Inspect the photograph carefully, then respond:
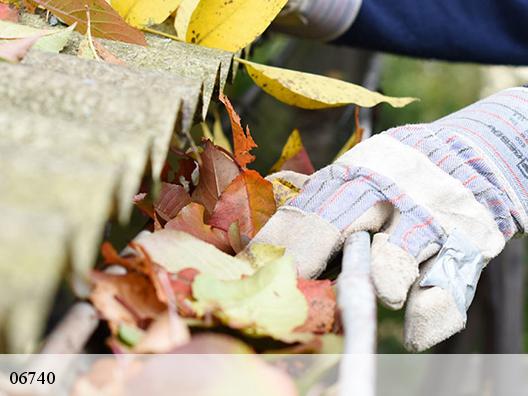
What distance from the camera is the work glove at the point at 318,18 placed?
1.32 m

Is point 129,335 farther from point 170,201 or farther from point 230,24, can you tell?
point 230,24

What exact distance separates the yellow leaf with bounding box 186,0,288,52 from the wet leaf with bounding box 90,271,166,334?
0.43 metres

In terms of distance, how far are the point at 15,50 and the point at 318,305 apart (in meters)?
0.31

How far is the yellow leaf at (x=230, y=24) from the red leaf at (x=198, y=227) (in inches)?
11.0

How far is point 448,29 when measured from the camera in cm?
144

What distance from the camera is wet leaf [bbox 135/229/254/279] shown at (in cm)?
52

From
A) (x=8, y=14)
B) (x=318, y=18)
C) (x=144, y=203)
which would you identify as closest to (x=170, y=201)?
(x=144, y=203)

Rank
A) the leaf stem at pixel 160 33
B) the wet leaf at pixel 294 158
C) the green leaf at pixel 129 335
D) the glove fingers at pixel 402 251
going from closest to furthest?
the green leaf at pixel 129 335 < the glove fingers at pixel 402 251 < the leaf stem at pixel 160 33 < the wet leaf at pixel 294 158

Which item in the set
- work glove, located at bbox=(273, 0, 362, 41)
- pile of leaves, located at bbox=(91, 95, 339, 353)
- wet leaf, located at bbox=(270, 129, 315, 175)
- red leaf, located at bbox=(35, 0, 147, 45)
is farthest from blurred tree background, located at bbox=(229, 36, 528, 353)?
pile of leaves, located at bbox=(91, 95, 339, 353)

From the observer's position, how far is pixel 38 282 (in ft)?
1.05

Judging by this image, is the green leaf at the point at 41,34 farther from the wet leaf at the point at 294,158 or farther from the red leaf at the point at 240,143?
the wet leaf at the point at 294,158

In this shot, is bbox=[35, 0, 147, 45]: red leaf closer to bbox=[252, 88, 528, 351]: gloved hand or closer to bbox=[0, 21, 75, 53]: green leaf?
bbox=[0, 21, 75, 53]: green leaf

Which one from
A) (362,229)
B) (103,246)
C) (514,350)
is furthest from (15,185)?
(514,350)

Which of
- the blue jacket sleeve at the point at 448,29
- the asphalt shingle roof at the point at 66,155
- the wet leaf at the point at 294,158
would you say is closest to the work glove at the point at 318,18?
the blue jacket sleeve at the point at 448,29
